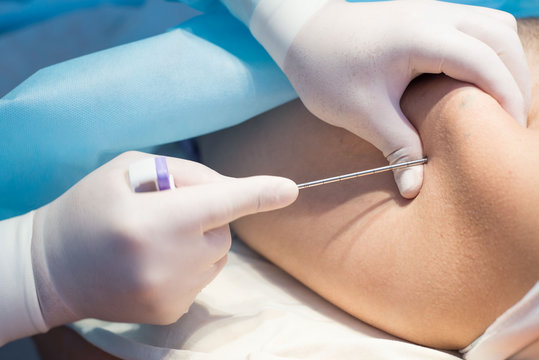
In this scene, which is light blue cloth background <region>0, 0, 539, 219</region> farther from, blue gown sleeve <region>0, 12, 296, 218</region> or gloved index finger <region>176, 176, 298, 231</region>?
gloved index finger <region>176, 176, 298, 231</region>

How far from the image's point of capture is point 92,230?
67 cm

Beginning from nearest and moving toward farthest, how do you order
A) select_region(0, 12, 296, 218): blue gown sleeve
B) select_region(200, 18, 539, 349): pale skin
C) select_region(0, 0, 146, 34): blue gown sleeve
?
select_region(200, 18, 539, 349): pale skin → select_region(0, 12, 296, 218): blue gown sleeve → select_region(0, 0, 146, 34): blue gown sleeve

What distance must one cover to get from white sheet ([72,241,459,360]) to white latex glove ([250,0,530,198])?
0.24 metres

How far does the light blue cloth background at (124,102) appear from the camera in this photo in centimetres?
→ 81

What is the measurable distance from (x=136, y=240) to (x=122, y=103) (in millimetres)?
281

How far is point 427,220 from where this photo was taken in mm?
711

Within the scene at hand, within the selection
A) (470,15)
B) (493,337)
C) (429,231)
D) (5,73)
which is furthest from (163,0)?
(493,337)

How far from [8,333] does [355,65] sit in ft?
2.24

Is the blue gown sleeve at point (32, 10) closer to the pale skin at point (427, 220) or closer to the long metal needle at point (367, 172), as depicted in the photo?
the pale skin at point (427, 220)

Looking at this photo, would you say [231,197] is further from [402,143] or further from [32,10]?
[32,10]

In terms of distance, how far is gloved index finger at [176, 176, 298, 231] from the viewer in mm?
670

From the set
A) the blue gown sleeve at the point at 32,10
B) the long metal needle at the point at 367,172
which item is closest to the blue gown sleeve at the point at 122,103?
the long metal needle at the point at 367,172

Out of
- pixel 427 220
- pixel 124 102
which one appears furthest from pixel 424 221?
pixel 124 102

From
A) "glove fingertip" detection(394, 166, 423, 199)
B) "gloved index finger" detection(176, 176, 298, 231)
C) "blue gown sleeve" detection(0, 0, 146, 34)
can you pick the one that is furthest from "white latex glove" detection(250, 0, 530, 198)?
"blue gown sleeve" detection(0, 0, 146, 34)
